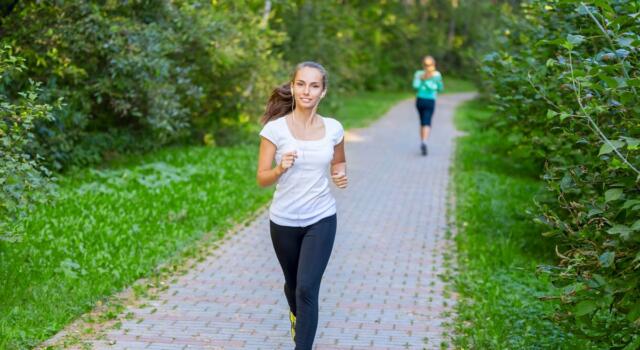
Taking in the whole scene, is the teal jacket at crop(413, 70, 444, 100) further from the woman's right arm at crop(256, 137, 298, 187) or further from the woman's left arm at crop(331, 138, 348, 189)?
the woman's right arm at crop(256, 137, 298, 187)

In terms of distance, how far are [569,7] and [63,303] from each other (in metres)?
5.32

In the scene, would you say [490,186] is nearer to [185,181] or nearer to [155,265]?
[185,181]

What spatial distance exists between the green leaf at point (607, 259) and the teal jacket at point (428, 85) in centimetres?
1252

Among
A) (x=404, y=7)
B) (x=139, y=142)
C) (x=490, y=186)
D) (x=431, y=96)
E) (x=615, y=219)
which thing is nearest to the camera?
(x=615, y=219)

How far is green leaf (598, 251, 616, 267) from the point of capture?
14.1 ft

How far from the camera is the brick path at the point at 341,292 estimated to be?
20.3ft

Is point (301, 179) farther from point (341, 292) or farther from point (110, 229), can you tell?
point (110, 229)

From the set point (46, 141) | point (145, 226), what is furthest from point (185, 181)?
point (145, 226)

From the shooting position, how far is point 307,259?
520cm

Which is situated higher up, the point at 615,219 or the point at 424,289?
the point at 615,219

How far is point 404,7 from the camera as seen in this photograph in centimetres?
4962

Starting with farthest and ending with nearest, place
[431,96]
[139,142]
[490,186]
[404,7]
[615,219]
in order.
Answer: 1. [404,7]
2. [431,96]
3. [139,142]
4. [490,186]
5. [615,219]

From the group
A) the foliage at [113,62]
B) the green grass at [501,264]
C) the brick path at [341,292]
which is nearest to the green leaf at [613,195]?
the green grass at [501,264]

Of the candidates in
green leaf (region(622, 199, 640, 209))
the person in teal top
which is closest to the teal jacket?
the person in teal top
